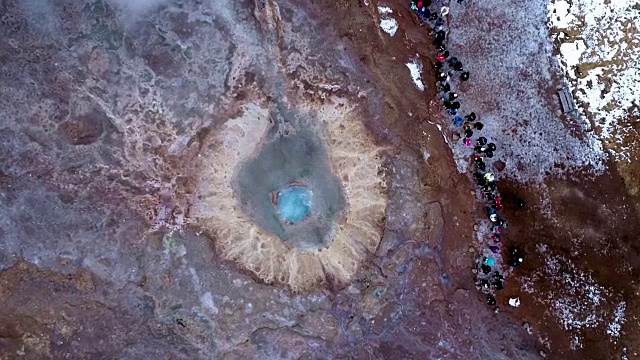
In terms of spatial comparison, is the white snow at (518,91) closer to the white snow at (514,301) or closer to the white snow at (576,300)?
the white snow at (576,300)

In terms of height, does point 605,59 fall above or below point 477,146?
above

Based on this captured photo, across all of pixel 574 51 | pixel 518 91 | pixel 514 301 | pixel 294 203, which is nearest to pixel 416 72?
pixel 518 91

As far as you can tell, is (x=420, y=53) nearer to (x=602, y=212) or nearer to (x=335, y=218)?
(x=335, y=218)

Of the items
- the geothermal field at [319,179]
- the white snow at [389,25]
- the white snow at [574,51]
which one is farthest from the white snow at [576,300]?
the white snow at [389,25]

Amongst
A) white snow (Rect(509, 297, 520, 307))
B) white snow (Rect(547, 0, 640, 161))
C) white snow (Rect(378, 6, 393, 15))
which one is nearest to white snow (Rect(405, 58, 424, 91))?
white snow (Rect(378, 6, 393, 15))

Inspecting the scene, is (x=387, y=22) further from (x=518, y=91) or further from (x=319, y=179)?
(x=319, y=179)

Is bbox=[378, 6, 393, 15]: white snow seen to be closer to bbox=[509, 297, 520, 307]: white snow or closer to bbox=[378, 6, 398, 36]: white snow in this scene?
bbox=[378, 6, 398, 36]: white snow
